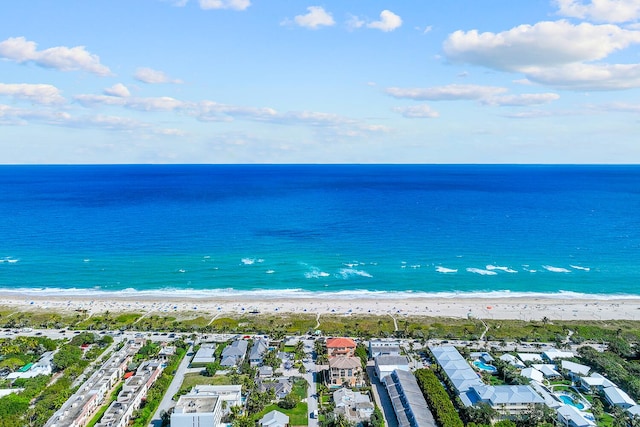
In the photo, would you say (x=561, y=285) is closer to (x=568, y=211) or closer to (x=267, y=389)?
(x=267, y=389)

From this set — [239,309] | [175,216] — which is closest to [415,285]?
[239,309]

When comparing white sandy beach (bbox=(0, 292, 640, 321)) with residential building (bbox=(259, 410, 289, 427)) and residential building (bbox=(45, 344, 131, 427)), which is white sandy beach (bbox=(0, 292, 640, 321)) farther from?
residential building (bbox=(259, 410, 289, 427))

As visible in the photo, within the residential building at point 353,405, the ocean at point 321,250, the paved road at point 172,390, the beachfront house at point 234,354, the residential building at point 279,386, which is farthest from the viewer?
the ocean at point 321,250

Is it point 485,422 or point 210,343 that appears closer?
point 485,422

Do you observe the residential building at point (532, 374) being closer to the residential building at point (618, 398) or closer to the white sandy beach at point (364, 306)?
the residential building at point (618, 398)

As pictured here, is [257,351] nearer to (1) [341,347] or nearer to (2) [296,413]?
(1) [341,347]

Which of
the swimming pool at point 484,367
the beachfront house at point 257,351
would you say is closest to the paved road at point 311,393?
the beachfront house at point 257,351
